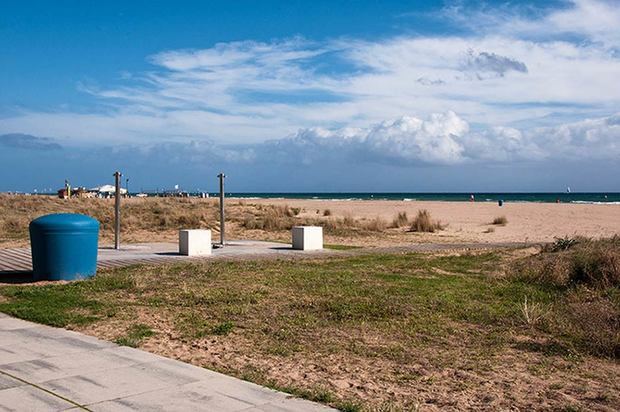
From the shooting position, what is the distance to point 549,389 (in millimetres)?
5883

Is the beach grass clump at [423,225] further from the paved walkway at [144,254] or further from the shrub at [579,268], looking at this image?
the shrub at [579,268]

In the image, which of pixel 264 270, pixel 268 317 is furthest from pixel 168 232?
pixel 268 317

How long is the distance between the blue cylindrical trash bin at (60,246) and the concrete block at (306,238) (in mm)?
6896

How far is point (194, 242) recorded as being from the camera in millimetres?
16203

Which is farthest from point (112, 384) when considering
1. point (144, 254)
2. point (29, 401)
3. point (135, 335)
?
point (144, 254)

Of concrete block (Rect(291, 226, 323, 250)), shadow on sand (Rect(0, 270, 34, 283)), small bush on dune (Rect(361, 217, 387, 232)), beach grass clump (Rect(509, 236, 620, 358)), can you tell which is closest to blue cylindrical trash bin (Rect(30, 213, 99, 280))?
shadow on sand (Rect(0, 270, 34, 283))

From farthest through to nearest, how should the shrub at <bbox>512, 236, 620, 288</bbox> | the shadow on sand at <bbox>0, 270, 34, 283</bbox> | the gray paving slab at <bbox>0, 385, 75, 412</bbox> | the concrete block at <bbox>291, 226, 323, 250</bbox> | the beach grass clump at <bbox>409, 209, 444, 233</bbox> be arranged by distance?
the beach grass clump at <bbox>409, 209, 444, 233</bbox>, the concrete block at <bbox>291, 226, 323, 250</bbox>, the shadow on sand at <bbox>0, 270, 34, 283</bbox>, the shrub at <bbox>512, 236, 620, 288</bbox>, the gray paving slab at <bbox>0, 385, 75, 412</bbox>

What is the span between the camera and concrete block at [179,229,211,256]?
1612cm

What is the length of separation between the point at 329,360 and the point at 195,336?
1.69m

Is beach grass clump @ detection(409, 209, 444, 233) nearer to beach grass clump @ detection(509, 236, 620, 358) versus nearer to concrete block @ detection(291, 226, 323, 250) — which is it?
concrete block @ detection(291, 226, 323, 250)

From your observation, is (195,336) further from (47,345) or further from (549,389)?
(549,389)

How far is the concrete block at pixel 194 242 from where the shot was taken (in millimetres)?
16125

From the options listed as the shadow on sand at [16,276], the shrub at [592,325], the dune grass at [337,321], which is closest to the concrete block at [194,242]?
the dune grass at [337,321]

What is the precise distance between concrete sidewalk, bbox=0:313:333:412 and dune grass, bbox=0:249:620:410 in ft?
1.07
